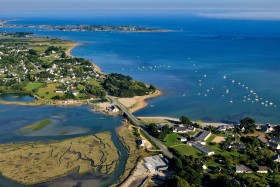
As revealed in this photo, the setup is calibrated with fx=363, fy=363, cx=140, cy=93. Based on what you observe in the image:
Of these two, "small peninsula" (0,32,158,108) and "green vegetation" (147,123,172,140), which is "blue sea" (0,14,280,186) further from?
"green vegetation" (147,123,172,140)

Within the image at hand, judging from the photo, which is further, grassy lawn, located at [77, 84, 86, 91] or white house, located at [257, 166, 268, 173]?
grassy lawn, located at [77, 84, 86, 91]

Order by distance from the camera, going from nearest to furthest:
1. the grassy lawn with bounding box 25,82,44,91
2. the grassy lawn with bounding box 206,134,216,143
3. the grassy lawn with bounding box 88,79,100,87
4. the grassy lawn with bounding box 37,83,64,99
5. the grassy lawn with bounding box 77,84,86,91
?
the grassy lawn with bounding box 206,134,216,143, the grassy lawn with bounding box 37,83,64,99, the grassy lawn with bounding box 77,84,86,91, the grassy lawn with bounding box 25,82,44,91, the grassy lawn with bounding box 88,79,100,87

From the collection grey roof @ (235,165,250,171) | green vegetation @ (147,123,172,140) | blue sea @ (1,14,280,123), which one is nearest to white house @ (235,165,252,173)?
grey roof @ (235,165,250,171)

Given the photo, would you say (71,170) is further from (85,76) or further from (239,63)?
(239,63)

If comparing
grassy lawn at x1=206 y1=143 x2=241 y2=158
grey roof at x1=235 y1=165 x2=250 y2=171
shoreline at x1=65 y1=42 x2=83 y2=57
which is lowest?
grassy lawn at x1=206 y1=143 x2=241 y2=158

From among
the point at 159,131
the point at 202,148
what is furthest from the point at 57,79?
the point at 202,148

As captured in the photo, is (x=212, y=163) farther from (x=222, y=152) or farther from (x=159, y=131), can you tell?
(x=159, y=131)
